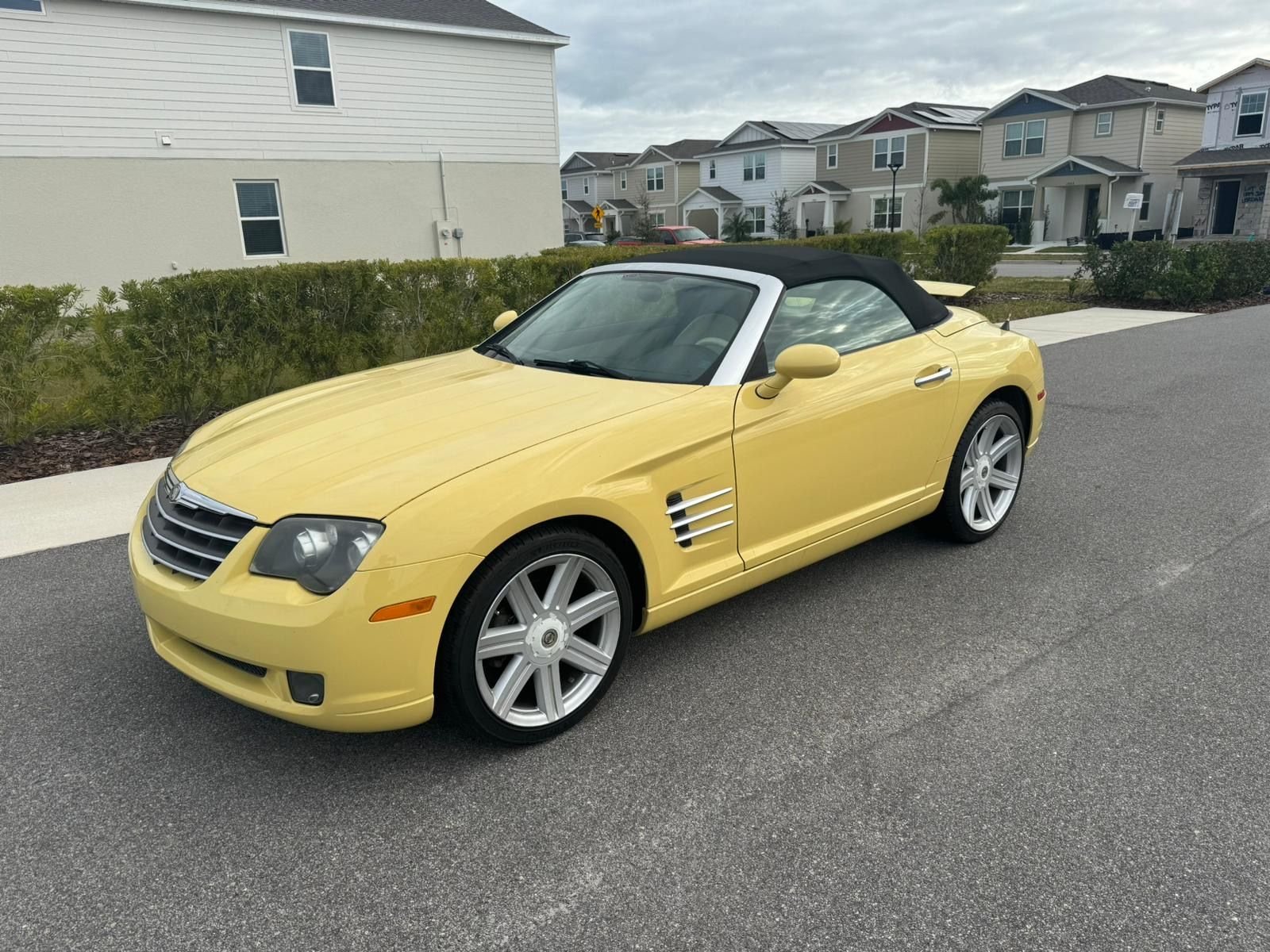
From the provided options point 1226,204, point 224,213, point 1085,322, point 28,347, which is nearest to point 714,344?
point 28,347

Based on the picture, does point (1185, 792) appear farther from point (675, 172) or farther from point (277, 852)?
point (675, 172)

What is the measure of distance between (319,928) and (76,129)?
17046mm

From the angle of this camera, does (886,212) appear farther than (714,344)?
Yes

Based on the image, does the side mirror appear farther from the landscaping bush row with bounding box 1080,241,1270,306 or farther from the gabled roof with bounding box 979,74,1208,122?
the gabled roof with bounding box 979,74,1208,122

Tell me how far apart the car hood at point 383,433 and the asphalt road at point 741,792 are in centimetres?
88

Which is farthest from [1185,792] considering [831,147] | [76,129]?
[831,147]

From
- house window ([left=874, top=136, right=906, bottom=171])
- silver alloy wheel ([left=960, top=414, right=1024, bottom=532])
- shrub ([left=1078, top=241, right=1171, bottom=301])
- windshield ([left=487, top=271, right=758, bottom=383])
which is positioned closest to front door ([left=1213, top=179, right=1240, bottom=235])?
house window ([left=874, top=136, right=906, bottom=171])

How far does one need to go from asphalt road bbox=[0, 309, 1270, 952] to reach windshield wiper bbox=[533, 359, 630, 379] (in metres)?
1.12

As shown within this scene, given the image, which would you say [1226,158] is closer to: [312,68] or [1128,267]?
[1128,267]

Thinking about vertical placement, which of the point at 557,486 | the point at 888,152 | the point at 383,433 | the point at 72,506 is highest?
the point at 888,152

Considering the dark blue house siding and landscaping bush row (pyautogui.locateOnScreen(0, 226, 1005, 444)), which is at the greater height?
the dark blue house siding

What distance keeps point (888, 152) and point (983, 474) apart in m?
47.4

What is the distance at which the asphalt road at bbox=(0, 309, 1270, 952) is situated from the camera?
2289 mm

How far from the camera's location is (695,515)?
3.28m
